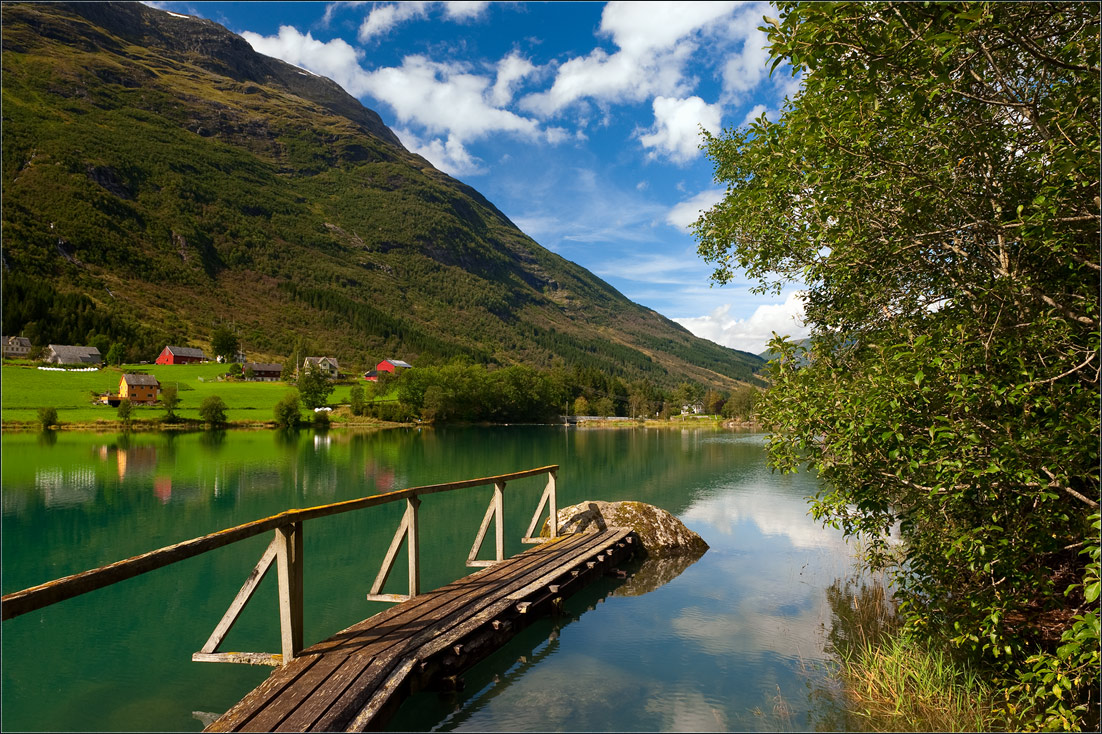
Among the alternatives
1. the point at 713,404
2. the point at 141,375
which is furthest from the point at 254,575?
the point at 713,404

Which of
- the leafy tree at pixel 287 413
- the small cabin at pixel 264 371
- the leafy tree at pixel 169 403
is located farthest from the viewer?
the small cabin at pixel 264 371

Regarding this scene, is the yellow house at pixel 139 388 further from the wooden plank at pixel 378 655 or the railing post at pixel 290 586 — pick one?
the railing post at pixel 290 586

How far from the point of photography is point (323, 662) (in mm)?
7777

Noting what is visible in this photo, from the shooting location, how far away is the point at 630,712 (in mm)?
8594

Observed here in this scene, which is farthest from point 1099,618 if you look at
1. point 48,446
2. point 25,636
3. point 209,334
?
point 209,334

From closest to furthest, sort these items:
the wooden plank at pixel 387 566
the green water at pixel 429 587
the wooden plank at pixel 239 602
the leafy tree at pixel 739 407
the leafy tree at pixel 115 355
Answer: the wooden plank at pixel 239 602, the green water at pixel 429 587, the wooden plank at pixel 387 566, the leafy tree at pixel 115 355, the leafy tree at pixel 739 407

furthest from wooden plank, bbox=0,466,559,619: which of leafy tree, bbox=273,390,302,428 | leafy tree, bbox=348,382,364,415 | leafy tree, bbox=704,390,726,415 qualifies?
leafy tree, bbox=704,390,726,415

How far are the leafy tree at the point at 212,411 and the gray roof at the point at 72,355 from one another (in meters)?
47.5

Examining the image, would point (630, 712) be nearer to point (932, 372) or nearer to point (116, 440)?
point (932, 372)

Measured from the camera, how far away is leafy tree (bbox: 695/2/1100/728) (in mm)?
5430

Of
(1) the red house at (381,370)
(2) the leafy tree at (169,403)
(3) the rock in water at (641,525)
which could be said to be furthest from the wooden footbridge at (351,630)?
(1) the red house at (381,370)

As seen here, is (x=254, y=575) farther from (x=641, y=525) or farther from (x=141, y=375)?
(x=141, y=375)

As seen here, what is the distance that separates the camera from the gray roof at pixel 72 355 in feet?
365

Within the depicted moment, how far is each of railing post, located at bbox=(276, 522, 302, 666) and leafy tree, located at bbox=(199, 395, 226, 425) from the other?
85747 millimetres
